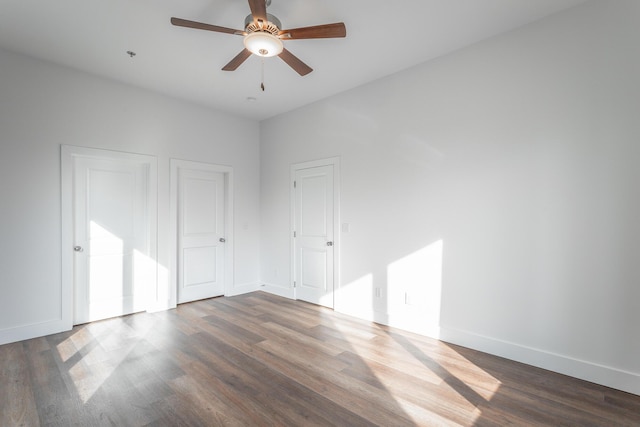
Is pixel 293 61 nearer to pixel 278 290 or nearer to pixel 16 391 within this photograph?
pixel 16 391

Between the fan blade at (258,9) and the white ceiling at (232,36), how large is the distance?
19.8 inches

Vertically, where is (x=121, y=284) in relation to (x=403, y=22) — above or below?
below

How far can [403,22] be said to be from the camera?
2.84 m

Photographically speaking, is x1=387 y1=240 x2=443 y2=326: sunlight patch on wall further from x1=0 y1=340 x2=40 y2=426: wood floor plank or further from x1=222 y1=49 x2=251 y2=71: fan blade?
x1=0 y1=340 x2=40 y2=426: wood floor plank

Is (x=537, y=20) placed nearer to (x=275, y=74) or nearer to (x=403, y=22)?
(x=403, y=22)

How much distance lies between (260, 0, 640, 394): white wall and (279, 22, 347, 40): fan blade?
5.22ft

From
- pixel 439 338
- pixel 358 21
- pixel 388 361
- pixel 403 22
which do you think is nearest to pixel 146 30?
pixel 358 21

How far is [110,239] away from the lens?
4094mm

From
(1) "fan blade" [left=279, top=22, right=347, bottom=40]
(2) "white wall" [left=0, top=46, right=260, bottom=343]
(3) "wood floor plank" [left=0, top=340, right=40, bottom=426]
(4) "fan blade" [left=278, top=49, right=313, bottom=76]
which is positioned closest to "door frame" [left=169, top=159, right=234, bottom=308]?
(2) "white wall" [left=0, top=46, right=260, bottom=343]

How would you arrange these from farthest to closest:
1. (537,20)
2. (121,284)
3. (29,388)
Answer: (121,284) < (537,20) < (29,388)

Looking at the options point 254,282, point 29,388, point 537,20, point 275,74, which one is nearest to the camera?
point 29,388

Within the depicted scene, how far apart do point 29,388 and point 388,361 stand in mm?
2925

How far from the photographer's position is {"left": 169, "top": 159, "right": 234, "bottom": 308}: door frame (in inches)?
180

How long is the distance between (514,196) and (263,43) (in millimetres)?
2582
